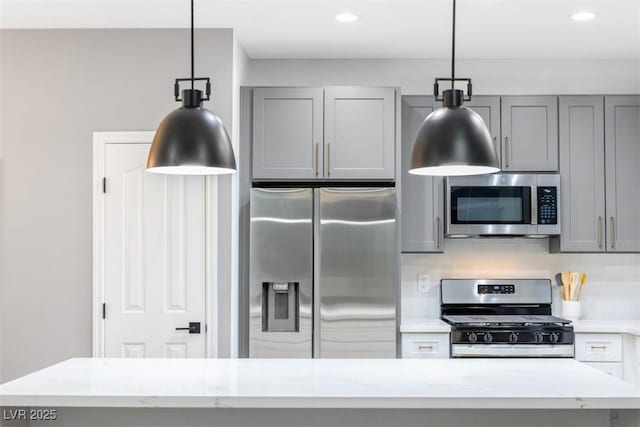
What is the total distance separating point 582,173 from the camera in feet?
13.2

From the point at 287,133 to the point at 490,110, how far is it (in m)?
1.36

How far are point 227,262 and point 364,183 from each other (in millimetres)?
1034

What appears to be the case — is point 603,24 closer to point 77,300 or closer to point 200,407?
point 200,407

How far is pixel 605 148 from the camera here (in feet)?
13.3

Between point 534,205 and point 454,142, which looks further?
point 534,205

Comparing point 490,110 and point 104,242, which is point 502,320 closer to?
point 490,110

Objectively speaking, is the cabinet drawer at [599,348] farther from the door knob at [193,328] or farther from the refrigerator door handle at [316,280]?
the door knob at [193,328]

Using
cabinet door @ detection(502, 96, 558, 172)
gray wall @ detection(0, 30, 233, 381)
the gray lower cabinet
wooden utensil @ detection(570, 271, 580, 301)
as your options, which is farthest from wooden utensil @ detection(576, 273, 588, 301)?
gray wall @ detection(0, 30, 233, 381)

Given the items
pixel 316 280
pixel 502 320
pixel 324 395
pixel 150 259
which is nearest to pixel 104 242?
pixel 150 259

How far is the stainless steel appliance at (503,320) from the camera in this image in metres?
3.69

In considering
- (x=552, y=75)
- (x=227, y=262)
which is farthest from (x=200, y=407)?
(x=552, y=75)

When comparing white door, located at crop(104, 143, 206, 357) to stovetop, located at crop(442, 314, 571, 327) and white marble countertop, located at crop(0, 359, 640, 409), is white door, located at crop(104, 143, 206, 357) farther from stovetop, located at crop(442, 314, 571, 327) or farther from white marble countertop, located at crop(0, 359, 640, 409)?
stovetop, located at crop(442, 314, 571, 327)

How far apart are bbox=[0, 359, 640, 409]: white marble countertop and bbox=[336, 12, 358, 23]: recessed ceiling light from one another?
1980mm

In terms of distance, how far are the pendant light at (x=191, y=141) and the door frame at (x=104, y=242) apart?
4.34 ft
